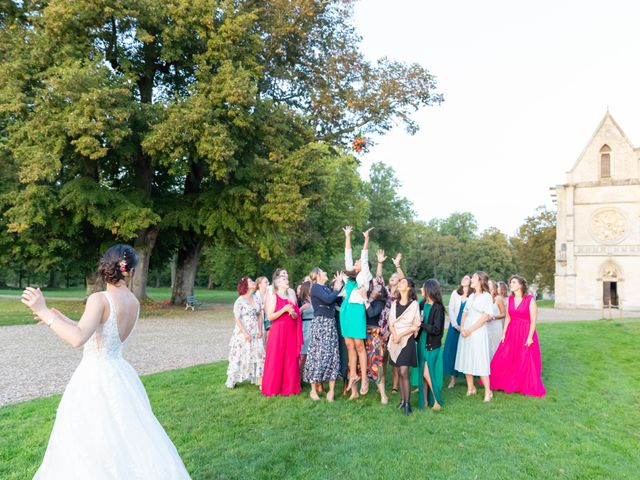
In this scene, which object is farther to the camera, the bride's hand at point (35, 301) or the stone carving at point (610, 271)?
the stone carving at point (610, 271)

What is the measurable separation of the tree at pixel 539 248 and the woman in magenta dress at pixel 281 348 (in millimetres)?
47506

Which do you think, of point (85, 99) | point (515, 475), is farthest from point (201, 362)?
point (85, 99)

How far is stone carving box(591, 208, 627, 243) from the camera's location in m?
41.2

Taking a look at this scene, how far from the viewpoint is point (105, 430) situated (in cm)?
361

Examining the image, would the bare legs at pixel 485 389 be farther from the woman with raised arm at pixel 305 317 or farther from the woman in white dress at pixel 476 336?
the woman with raised arm at pixel 305 317

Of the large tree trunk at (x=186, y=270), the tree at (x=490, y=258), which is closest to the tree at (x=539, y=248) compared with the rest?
the tree at (x=490, y=258)

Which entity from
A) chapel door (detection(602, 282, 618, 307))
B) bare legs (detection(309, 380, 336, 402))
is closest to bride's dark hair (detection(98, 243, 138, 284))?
bare legs (detection(309, 380, 336, 402))

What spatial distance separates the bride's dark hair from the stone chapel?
43207 mm

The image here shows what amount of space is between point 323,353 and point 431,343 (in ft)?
5.59

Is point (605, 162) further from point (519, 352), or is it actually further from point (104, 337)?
point (104, 337)

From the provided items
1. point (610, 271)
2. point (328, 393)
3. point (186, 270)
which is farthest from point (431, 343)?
point (610, 271)

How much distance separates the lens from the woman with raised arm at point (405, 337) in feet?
24.9

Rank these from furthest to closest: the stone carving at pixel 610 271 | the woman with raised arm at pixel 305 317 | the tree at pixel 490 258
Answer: the tree at pixel 490 258
the stone carving at pixel 610 271
the woman with raised arm at pixel 305 317

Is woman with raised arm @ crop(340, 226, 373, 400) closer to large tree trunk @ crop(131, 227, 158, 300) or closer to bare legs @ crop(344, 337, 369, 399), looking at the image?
bare legs @ crop(344, 337, 369, 399)
